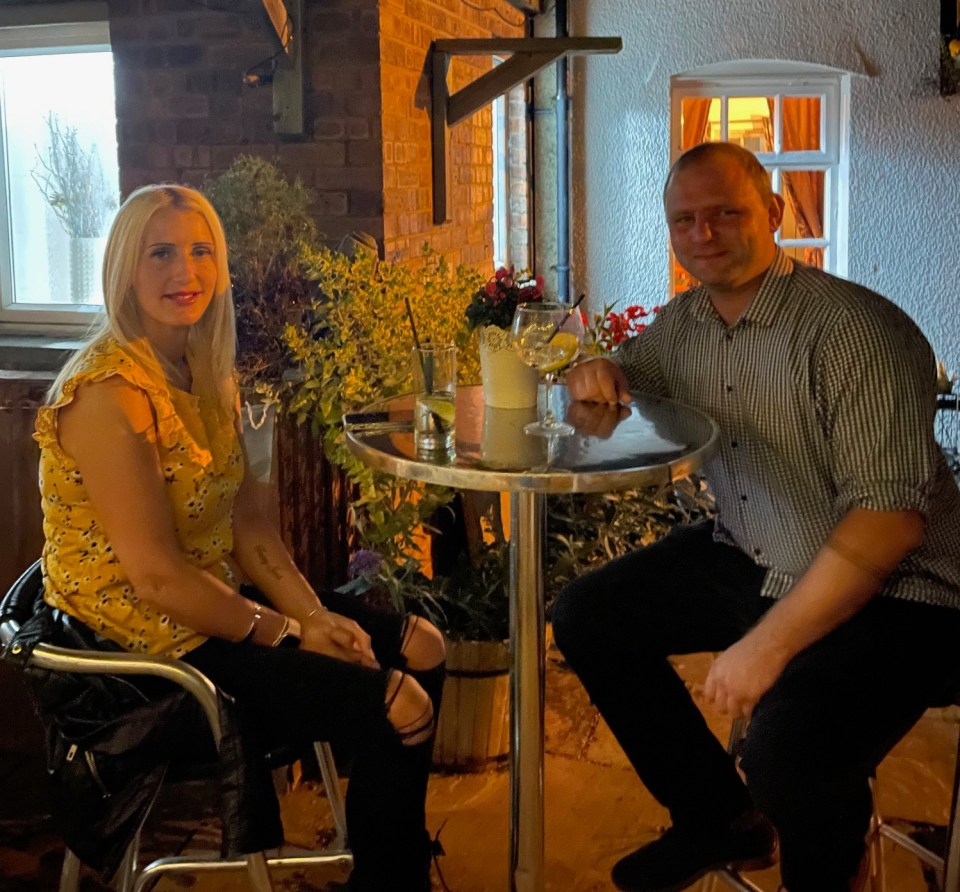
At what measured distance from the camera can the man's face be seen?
2084mm

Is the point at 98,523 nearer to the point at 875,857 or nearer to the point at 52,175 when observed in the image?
the point at 875,857

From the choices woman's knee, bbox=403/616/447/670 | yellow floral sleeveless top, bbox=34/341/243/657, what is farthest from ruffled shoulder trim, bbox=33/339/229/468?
woman's knee, bbox=403/616/447/670

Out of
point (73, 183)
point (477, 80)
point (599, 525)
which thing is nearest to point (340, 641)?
point (599, 525)

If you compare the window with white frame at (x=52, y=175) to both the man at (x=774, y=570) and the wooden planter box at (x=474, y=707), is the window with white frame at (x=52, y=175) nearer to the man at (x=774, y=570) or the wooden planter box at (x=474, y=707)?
the wooden planter box at (x=474, y=707)

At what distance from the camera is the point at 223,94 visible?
328cm

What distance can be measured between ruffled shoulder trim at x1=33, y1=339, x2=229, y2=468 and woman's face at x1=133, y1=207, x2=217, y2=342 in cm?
10

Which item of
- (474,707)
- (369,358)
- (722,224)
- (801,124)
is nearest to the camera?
(722,224)

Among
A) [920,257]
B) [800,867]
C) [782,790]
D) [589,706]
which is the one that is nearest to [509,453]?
[782,790]

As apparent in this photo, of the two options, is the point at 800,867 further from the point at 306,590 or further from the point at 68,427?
the point at 68,427

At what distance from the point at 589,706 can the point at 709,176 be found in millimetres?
1584

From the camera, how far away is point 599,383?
218 cm

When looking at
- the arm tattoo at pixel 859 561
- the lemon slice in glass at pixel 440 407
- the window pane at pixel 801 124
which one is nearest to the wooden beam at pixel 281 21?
the lemon slice in glass at pixel 440 407

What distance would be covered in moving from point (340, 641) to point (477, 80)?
7.29 ft

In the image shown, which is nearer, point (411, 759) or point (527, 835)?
point (411, 759)
